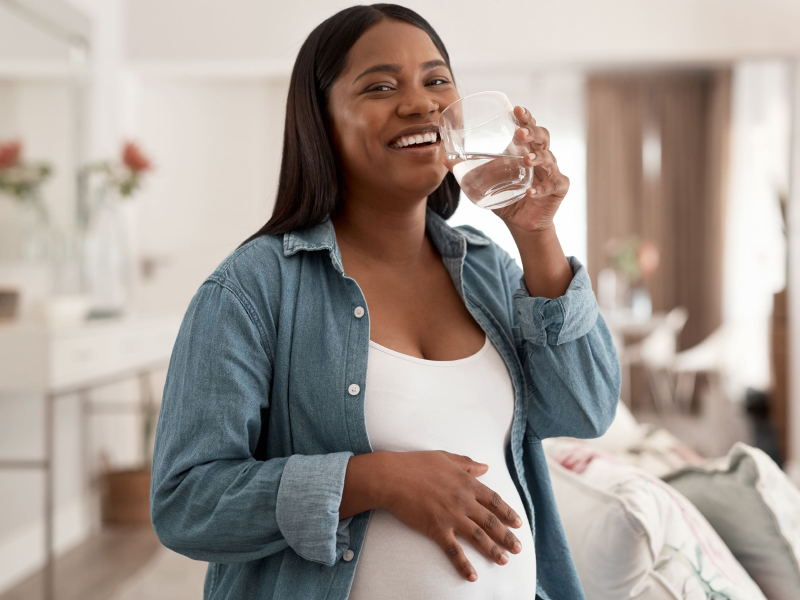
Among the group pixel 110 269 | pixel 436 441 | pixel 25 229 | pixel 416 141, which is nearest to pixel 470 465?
pixel 436 441

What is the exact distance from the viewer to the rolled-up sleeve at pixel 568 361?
3.07 ft

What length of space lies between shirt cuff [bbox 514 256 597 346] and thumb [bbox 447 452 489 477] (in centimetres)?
19

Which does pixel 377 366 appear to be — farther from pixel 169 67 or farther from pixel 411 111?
pixel 169 67

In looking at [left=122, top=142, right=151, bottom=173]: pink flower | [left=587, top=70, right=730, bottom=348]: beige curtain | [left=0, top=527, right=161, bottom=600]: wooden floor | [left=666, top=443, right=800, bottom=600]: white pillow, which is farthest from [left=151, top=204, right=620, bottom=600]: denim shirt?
[left=587, top=70, right=730, bottom=348]: beige curtain

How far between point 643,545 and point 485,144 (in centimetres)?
61

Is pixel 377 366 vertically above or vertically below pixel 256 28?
below

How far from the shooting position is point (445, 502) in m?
0.82

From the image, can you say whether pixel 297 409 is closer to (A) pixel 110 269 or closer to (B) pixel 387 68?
(B) pixel 387 68

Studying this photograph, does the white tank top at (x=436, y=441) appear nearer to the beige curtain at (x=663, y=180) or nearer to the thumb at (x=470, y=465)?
the thumb at (x=470, y=465)

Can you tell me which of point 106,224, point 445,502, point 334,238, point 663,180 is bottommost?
point 445,502

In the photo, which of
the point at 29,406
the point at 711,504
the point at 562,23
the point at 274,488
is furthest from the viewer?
the point at 562,23

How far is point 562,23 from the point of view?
13.9 ft

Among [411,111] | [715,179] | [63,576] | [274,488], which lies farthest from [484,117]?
[715,179]

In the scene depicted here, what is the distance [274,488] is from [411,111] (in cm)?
47
